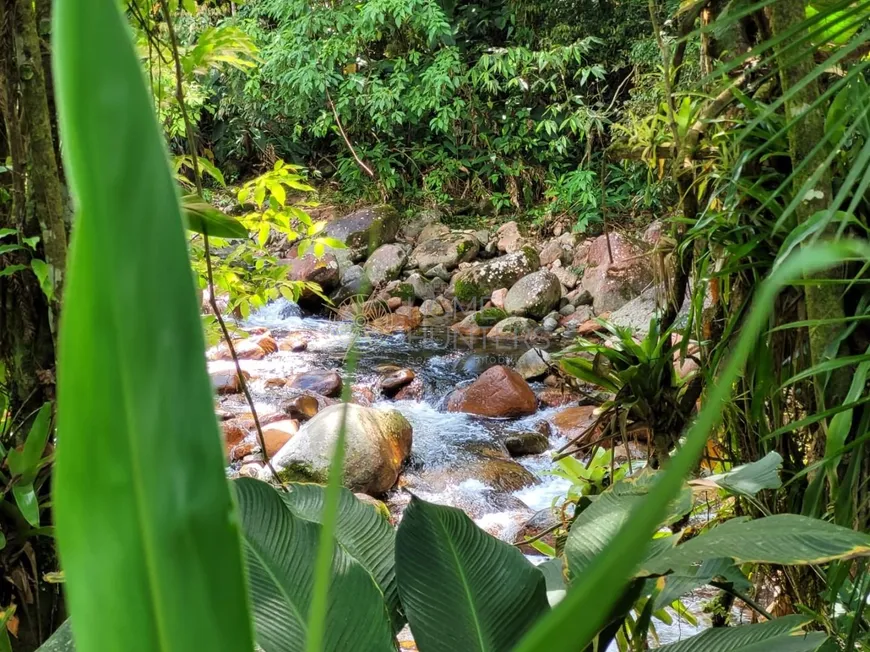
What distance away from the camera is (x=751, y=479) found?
93 centimetres

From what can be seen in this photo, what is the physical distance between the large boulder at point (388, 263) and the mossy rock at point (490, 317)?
1.35 m

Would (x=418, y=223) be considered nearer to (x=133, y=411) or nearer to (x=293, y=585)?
(x=293, y=585)

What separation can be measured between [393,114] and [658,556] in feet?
28.7

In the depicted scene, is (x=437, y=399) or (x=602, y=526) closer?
(x=602, y=526)

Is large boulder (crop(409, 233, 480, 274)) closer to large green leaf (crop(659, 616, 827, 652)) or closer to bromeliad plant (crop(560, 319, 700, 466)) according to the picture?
bromeliad plant (crop(560, 319, 700, 466))

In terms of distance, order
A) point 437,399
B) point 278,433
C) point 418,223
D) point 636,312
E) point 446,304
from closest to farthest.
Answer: point 278,433, point 437,399, point 636,312, point 446,304, point 418,223

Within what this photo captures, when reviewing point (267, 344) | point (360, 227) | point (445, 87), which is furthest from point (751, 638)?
point (445, 87)

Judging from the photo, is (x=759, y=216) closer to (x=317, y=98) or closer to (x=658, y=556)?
(x=658, y=556)

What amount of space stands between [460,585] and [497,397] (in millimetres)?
4195

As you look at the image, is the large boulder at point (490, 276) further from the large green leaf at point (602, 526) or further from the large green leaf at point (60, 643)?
the large green leaf at point (60, 643)

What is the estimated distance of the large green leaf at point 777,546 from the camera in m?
0.71

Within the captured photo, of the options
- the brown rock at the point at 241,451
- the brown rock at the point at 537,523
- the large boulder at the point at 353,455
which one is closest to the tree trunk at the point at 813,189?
the brown rock at the point at 537,523

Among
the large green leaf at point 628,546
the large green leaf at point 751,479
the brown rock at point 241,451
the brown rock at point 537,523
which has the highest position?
the large green leaf at point 628,546

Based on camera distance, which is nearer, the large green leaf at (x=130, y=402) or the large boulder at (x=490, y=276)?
the large green leaf at (x=130, y=402)
